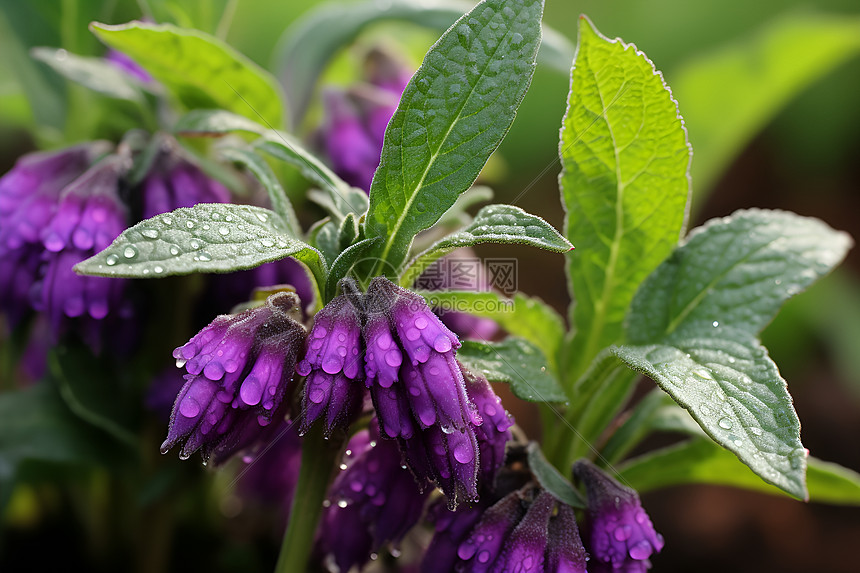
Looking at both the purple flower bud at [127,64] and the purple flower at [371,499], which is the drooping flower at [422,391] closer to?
the purple flower at [371,499]

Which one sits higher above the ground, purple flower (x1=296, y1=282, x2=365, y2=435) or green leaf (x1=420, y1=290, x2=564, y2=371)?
purple flower (x1=296, y1=282, x2=365, y2=435)

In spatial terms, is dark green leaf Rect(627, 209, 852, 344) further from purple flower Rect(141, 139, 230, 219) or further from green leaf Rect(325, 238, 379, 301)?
purple flower Rect(141, 139, 230, 219)

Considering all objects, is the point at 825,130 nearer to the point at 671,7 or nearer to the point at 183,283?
the point at 671,7

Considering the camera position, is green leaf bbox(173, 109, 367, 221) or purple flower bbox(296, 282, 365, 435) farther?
green leaf bbox(173, 109, 367, 221)

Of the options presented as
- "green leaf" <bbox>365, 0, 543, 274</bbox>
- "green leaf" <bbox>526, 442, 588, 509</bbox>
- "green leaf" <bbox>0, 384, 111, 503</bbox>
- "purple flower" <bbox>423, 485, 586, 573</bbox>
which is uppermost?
"green leaf" <bbox>365, 0, 543, 274</bbox>

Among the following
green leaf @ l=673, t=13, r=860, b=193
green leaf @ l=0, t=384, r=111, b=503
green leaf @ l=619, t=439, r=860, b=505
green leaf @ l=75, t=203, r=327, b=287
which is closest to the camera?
green leaf @ l=75, t=203, r=327, b=287

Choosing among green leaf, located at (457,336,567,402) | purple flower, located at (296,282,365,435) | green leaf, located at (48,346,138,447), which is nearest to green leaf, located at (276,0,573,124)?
green leaf, located at (48,346,138,447)

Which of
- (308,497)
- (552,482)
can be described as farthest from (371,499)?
(552,482)
